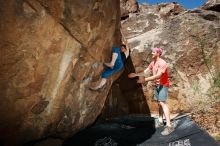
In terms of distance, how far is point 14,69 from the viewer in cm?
516

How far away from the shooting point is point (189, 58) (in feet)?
29.2

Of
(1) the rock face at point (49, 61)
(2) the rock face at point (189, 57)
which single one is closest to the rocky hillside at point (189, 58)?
(2) the rock face at point (189, 57)

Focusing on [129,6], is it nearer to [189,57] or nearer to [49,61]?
[189,57]

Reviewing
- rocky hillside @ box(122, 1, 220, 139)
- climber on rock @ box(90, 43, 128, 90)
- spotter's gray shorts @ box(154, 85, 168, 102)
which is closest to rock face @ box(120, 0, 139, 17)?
rocky hillside @ box(122, 1, 220, 139)

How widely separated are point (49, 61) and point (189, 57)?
4.65 metres

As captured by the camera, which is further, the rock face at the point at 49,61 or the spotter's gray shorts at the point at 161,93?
the spotter's gray shorts at the point at 161,93

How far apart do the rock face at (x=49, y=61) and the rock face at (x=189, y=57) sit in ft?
8.64

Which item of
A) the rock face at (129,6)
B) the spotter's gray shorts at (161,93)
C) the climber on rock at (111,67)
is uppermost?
the rock face at (129,6)

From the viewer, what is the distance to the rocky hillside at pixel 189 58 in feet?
28.1

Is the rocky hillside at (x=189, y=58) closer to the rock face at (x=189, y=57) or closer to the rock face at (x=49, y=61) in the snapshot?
the rock face at (x=189, y=57)

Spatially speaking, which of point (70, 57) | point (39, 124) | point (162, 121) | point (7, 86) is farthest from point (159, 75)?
point (7, 86)

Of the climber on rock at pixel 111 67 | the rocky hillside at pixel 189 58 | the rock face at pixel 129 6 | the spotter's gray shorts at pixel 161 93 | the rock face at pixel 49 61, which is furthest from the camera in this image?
the rock face at pixel 129 6

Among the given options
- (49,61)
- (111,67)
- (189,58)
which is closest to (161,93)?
(111,67)

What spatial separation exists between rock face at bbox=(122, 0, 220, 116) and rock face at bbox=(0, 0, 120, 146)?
2.63 m
